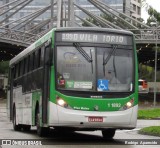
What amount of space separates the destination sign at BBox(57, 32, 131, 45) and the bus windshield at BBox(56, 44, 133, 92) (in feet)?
0.73

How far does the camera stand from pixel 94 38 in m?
15.9

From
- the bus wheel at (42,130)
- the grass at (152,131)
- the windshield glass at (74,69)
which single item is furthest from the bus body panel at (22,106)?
the grass at (152,131)

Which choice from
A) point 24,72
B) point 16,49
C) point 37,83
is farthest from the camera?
point 16,49

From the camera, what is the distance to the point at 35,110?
17812 millimetres

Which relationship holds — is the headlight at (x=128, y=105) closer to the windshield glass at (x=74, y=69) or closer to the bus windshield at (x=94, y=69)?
the bus windshield at (x=94, y=69)

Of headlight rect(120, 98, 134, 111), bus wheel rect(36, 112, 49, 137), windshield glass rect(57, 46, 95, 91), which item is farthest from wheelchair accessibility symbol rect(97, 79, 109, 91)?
bus wheel rect(36, 112, 49, 137)

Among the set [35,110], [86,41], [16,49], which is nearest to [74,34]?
[86,41]

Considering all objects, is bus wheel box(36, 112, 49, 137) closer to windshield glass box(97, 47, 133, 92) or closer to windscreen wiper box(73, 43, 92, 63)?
windshield glass box(97, 47, 133, 92)

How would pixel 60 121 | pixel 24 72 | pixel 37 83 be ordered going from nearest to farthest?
1. pixel 60 121
2. pixel 37 83
3. pixel 24 72

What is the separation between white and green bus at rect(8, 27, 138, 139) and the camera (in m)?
15.1

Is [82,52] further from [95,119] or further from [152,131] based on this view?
[152,131]

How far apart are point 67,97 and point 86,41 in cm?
173

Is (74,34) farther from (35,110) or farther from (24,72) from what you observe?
(24,72)

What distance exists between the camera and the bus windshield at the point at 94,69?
15281 millimetres
